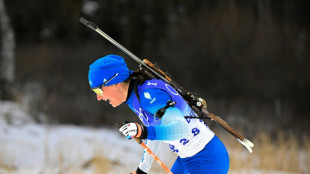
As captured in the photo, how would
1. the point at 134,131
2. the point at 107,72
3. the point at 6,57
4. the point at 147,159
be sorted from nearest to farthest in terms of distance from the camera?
the point at 134,131
the point at 107,72
the point at 147,159
the point at 6,57

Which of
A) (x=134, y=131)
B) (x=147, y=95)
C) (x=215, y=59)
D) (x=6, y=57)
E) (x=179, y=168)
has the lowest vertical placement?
(x=134, y=131)

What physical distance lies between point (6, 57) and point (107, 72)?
9.23 metres

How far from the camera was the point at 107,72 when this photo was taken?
2240 mm

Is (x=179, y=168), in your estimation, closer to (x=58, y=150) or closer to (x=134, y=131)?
(x=134, y=131)

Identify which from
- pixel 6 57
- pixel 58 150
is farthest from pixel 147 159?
pixel 6 57

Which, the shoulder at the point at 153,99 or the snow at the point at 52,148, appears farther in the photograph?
the snow at the point at 52,148

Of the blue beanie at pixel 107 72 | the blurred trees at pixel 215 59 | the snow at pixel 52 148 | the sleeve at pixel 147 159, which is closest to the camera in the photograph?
the blue beanie at pixel 107 72

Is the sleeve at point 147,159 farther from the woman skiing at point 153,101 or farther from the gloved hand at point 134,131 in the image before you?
the gloved hand at point 134,131

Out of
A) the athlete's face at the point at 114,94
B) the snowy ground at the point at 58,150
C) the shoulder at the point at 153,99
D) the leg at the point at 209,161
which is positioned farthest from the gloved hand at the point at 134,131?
the snowy ground at the point at 58,150

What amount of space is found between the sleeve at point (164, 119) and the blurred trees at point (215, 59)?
751 centimetres

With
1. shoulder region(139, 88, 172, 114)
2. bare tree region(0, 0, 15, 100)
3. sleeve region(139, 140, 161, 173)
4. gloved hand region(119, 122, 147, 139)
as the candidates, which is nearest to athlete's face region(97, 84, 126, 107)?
shoulder region(139, 88, 172, 114)

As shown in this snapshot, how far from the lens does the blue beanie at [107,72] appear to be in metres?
2.24

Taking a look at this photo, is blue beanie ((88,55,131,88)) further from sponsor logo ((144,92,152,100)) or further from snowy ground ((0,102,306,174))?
snowy ground ((0,102,306,174))

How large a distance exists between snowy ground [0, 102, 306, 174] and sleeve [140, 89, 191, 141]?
2.93m
